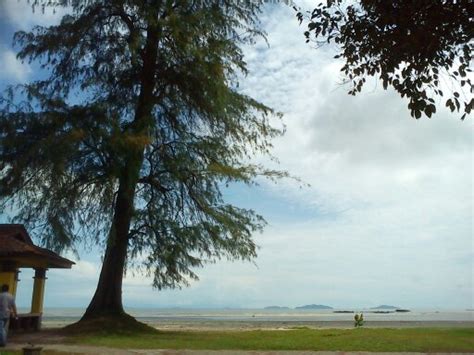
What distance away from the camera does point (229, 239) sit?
18.4 metres

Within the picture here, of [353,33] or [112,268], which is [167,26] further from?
[353,33]

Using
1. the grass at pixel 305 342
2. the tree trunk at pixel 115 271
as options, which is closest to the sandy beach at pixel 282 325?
the tree trunk at pixel 115 271

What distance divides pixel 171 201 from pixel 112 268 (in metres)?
3.15

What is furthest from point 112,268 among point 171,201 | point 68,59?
point 68,59

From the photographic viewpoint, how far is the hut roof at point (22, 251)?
16.0 metres

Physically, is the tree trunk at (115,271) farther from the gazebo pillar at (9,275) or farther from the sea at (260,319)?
the sea at (260,319)

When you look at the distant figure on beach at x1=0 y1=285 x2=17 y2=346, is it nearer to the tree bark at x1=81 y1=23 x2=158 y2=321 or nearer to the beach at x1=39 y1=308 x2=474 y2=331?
the tree bark at x1=81 y1=23 x2=158 y2=321

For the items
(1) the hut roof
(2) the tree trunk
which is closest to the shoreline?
(2) the tree trunk

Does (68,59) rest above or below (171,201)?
above

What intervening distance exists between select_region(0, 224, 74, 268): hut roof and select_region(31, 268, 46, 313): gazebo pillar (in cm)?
42

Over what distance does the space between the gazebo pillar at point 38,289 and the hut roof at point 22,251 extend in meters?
0.42

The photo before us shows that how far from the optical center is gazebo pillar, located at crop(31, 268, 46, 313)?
19.8 m

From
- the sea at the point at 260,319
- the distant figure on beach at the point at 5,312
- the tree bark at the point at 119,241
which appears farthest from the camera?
the sea at the point at 260,319

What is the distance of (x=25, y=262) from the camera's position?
1777cm
